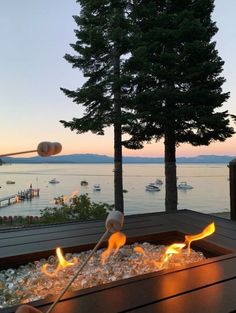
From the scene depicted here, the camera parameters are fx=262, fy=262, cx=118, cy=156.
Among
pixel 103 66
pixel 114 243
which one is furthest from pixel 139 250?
pixel 103 66

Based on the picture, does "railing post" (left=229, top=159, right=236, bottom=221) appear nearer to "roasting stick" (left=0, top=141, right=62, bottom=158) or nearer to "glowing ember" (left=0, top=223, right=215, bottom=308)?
"glowing ember" (left=0, top=223, right=215, bottom=308)

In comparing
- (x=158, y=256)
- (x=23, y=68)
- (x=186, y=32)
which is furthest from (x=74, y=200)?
(x=23, y=68)

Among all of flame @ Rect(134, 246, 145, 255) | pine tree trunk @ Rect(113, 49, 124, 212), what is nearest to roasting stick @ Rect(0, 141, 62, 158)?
flame @ Rect(134, 246, 145, 255)

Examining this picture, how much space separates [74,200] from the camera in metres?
7.03

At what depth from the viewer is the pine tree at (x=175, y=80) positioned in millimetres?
7484

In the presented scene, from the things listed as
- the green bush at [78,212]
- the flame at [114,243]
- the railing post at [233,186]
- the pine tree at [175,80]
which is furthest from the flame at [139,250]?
the pine tree at [175,80]

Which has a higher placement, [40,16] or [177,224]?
[40,16]

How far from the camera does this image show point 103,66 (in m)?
8.80

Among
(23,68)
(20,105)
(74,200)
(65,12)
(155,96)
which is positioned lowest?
(74,200)

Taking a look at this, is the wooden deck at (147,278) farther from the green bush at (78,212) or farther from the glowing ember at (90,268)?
the green bush at (78,212)

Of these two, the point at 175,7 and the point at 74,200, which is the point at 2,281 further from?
the point at 175,7

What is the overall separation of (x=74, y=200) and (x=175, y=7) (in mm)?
6717

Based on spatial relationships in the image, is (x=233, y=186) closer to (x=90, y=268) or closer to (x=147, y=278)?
(x=90, y=268)

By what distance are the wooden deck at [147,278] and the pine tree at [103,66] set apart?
4.83 meters
